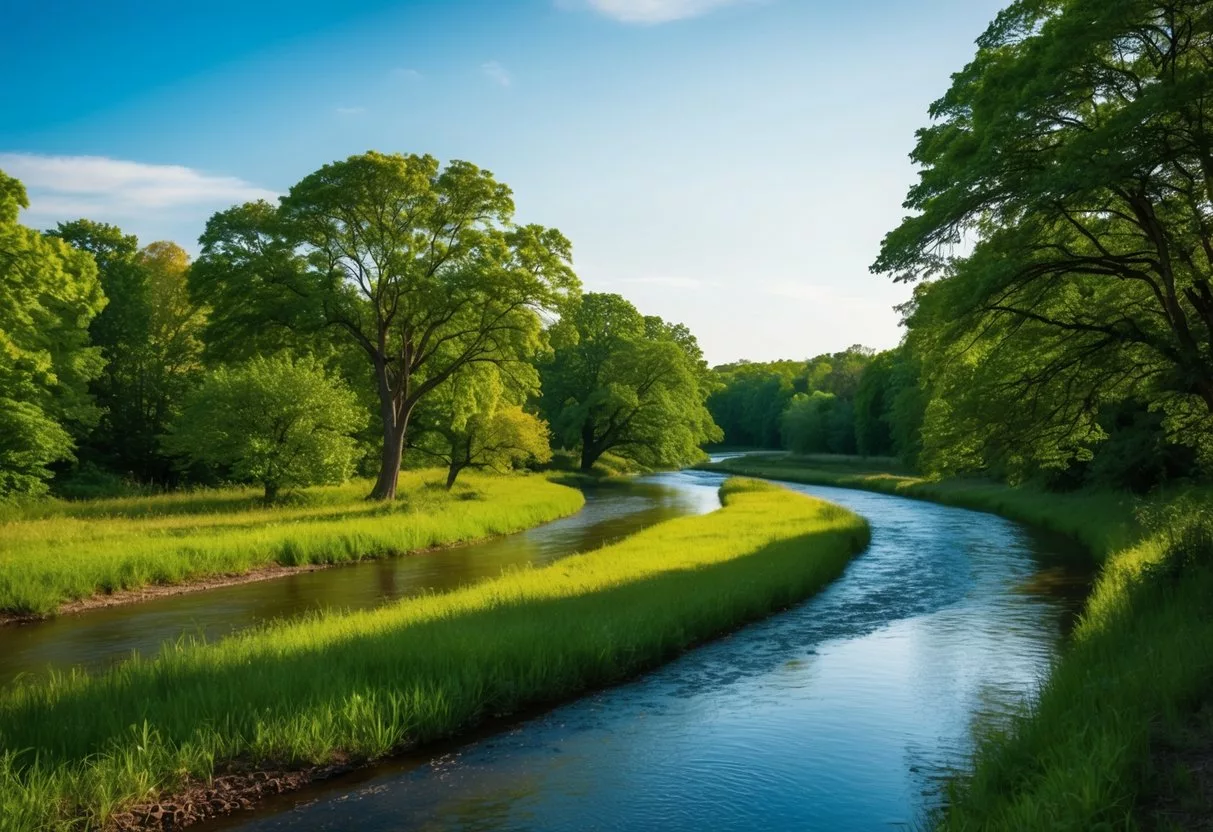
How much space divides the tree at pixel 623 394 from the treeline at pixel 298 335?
73.5ft

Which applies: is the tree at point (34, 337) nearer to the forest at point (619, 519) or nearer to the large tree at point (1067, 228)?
the forest at point (619, 519)

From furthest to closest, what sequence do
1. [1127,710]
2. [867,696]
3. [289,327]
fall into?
1. [289,327]
2. [867,696]
3. [1127,710]

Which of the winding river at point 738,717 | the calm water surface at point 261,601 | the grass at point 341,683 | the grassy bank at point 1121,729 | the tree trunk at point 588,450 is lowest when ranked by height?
the calm water surface at point 261,601

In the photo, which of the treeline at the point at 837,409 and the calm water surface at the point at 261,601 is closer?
the calm water surface at the point at 261,601

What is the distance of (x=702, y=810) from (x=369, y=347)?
3038 cm

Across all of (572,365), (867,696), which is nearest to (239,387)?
(867,696)

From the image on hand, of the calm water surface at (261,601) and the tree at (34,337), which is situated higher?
the tree at (34,337)

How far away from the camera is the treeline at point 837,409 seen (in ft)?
226

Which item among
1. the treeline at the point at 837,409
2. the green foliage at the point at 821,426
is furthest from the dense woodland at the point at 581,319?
the green foliage at the point at 821,426

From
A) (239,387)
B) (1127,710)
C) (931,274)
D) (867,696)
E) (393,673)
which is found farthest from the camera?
(239,387)

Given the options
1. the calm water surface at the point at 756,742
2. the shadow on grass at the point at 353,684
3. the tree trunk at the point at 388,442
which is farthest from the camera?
the tree trunk at the point at 388,442

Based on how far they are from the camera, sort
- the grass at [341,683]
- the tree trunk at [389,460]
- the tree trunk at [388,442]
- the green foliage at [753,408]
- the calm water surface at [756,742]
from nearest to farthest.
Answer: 1. the grass at [341,683]
2. the calm water surface at [756,742]
3. the tree trunk at [388,442]
4. the tree trunk at [389,460]
5. the green foliage at [753,408]

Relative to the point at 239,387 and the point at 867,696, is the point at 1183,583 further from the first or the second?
the point at 239,387

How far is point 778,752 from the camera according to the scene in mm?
10023
